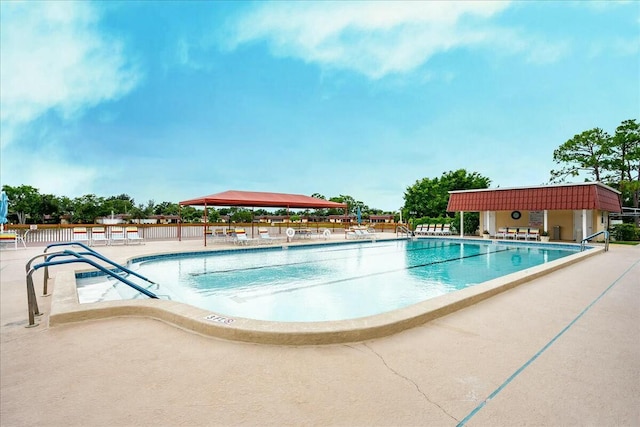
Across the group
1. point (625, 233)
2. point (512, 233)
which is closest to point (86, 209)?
point (512, 233)

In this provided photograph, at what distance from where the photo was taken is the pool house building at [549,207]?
1488 cm

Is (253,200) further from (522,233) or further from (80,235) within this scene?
(522,233)

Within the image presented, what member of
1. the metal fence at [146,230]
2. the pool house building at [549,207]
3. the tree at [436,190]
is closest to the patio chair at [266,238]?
the metal fence at [146,230]

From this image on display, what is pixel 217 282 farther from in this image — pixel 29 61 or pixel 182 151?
pixel 182 151

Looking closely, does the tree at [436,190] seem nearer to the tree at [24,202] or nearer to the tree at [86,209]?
the tree at [86,209]

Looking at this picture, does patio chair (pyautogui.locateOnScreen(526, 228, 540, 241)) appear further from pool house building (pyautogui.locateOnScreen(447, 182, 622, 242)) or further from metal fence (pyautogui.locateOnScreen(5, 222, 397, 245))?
metal fence (pyautogui.locateOnScreen(5, 222, 397, 245))

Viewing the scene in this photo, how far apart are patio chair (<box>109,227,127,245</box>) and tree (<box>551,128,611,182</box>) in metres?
35.7

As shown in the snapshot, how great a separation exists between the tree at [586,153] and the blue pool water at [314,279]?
22.2 m

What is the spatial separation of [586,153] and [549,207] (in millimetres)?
19450

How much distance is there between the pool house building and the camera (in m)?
14.9

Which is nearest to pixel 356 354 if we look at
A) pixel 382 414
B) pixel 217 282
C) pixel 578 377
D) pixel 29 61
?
pixel 382 414

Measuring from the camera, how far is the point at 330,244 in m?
15.4

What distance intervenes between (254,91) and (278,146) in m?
5.41

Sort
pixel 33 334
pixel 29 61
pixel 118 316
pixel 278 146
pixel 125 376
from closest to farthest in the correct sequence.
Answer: pixel 125 376
pixel 33 334
pixel 118 316
pixel 29 61
pixel 278 146
